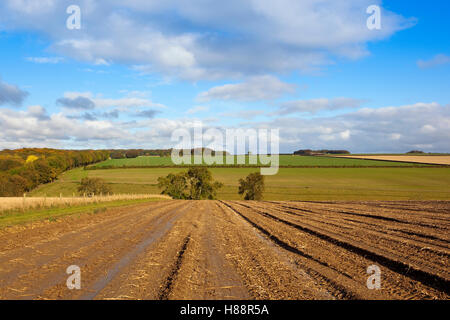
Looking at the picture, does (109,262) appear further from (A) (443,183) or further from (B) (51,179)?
(B) (51,179)

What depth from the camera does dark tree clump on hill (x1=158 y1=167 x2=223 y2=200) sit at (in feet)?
248

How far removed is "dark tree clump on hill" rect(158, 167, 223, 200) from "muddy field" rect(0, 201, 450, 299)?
197ft

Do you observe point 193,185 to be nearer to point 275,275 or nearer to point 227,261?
point 227,261

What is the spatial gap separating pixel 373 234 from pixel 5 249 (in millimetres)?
14655

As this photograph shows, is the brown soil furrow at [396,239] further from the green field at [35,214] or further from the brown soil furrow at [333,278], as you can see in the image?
the green field at [35,214]

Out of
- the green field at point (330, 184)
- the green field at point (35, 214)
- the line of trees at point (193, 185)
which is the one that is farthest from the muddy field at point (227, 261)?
the line of trees at point (193, 185)

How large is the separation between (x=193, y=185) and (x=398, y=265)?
70.3 metres

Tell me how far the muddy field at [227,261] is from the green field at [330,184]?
48735 millimetres

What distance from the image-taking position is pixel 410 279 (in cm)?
750

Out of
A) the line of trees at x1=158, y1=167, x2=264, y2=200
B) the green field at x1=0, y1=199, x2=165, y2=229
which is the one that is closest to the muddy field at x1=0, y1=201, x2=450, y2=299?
the green field at x1=0, y1=199, x2=165, y2=229

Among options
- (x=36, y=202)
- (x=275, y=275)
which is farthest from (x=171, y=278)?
(x=36, y=202)

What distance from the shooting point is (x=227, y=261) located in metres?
9.32

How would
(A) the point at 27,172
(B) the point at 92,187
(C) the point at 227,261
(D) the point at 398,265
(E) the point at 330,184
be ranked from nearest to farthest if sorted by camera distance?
(D) the point at 398,265 → (C) the point at 227,261 → (B) the point at 92,187 → (E) the point at 330,184 → (A) the point at 27,172
